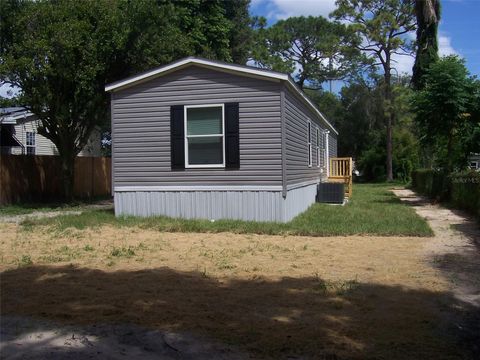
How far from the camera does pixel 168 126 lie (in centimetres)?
1195

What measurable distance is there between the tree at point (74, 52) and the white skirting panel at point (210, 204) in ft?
16.3

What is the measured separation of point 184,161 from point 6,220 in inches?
183

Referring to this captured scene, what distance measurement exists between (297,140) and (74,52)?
7.21 meters

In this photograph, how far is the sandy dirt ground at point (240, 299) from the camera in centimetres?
404

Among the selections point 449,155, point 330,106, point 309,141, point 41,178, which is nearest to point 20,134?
point 41,178

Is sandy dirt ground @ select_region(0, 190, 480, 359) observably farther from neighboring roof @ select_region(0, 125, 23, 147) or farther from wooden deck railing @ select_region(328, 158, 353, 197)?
neighboring roof @ select_region(0, 125, 23, 147)

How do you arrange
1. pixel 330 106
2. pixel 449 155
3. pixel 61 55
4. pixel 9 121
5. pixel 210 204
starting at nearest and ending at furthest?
pixel 210 204, pixel 61 55, pixel 449 155, pixel 9 121, pixel 330 106

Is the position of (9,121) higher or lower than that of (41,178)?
higher

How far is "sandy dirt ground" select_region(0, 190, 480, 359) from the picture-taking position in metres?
4.04

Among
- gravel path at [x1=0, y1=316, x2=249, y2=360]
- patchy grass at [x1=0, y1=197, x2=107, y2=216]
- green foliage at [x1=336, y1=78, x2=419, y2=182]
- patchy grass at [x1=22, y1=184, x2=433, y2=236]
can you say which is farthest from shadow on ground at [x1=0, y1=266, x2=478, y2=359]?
green foliage at [x1=336, y1=78, x2=419, y2=182]

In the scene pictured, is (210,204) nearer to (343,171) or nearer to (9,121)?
(343,171)

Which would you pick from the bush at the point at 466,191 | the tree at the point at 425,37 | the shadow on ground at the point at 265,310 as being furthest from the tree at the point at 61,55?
the tree at the point at 425,37

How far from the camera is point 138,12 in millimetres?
16234

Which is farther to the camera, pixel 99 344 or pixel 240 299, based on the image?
pixel 240 299
